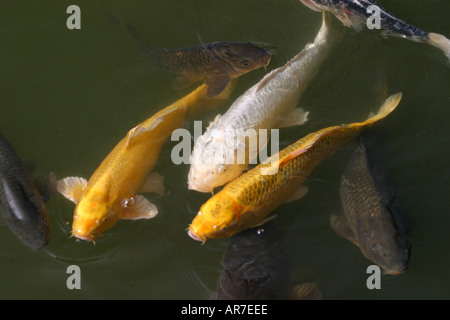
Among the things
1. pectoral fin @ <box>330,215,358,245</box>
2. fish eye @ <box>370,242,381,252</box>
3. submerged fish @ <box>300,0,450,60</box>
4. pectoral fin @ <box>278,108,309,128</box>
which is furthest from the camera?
submerged fish @ <box>300,0,450,60</box>

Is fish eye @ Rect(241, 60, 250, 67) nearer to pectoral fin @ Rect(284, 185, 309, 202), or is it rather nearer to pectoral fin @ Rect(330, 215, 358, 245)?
pectoral fin @ Rect(284, 185, 309, 202)

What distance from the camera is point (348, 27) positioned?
17.5 feet

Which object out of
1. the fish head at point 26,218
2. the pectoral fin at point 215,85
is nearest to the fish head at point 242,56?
the pectoral fin at point 215,85

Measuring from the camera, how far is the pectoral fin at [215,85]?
4656mm

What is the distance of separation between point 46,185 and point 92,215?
870 mm

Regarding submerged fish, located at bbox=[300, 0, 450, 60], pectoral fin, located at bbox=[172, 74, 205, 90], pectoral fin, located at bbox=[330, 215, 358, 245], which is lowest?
pectoral fin, located at bbox=[330, 215, 358, 245]

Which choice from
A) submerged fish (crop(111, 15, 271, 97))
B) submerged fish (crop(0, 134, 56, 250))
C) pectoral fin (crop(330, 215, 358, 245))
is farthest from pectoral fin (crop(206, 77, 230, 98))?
submerged fish (crop(0, 134, 56, 250))

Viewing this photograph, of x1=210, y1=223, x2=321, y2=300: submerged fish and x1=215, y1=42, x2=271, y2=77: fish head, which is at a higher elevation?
x1=215, y1=42, x2=271, y2=77: fish head

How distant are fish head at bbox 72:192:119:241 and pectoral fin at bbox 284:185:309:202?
1533 mm

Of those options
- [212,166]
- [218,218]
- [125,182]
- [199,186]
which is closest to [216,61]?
[212,166]

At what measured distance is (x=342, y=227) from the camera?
4.16m

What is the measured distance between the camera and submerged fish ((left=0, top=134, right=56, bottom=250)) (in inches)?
150

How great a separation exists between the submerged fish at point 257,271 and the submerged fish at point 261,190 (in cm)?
16

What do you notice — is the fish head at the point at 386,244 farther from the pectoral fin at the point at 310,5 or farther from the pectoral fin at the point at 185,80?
the pectoral fin at the point at 310,5
